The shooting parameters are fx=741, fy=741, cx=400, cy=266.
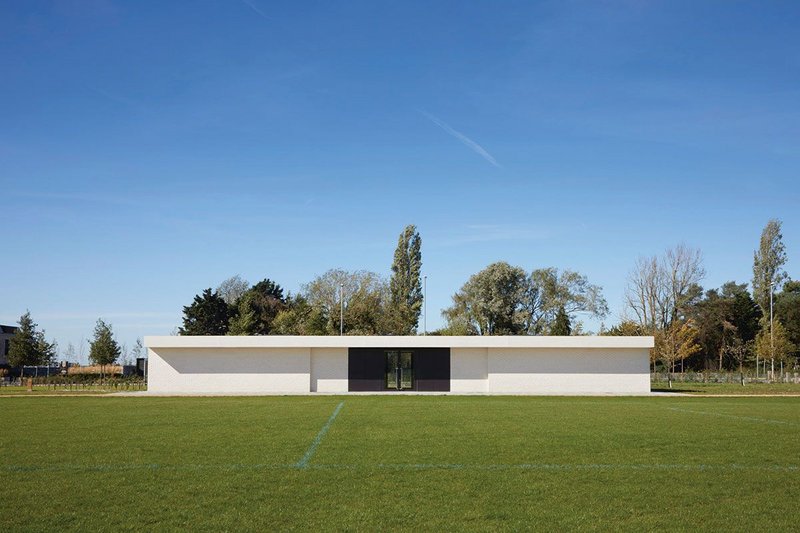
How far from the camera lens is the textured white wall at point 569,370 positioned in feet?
115

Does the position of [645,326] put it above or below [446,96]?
below

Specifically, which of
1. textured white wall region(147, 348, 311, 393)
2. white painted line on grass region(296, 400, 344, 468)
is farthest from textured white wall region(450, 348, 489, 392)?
white painted line on grass region(296, 400, 344, 468)

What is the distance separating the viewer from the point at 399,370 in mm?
35219

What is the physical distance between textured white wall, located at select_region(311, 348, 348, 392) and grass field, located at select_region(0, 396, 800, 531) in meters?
16.6

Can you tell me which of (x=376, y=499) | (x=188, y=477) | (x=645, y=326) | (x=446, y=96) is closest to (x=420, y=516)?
(x=376, y=499)

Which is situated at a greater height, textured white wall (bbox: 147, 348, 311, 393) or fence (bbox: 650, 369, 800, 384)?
textured white wall (bbox: 147, 348, 311, 393)

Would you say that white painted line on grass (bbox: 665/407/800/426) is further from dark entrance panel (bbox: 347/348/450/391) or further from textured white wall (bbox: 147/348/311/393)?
textured white wall (bbox: 147/348/311/393)

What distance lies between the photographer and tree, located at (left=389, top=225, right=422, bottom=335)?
61344 millimetres

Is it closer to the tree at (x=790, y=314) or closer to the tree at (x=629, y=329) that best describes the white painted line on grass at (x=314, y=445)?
the tree at (x=629, y=329)

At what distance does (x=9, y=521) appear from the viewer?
284 inches

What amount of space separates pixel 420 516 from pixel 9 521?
402 cm

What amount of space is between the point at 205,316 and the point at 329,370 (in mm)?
37409

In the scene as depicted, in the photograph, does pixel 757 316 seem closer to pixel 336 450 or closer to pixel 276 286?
pixel 276 286

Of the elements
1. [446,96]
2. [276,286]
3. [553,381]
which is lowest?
[553,381]
